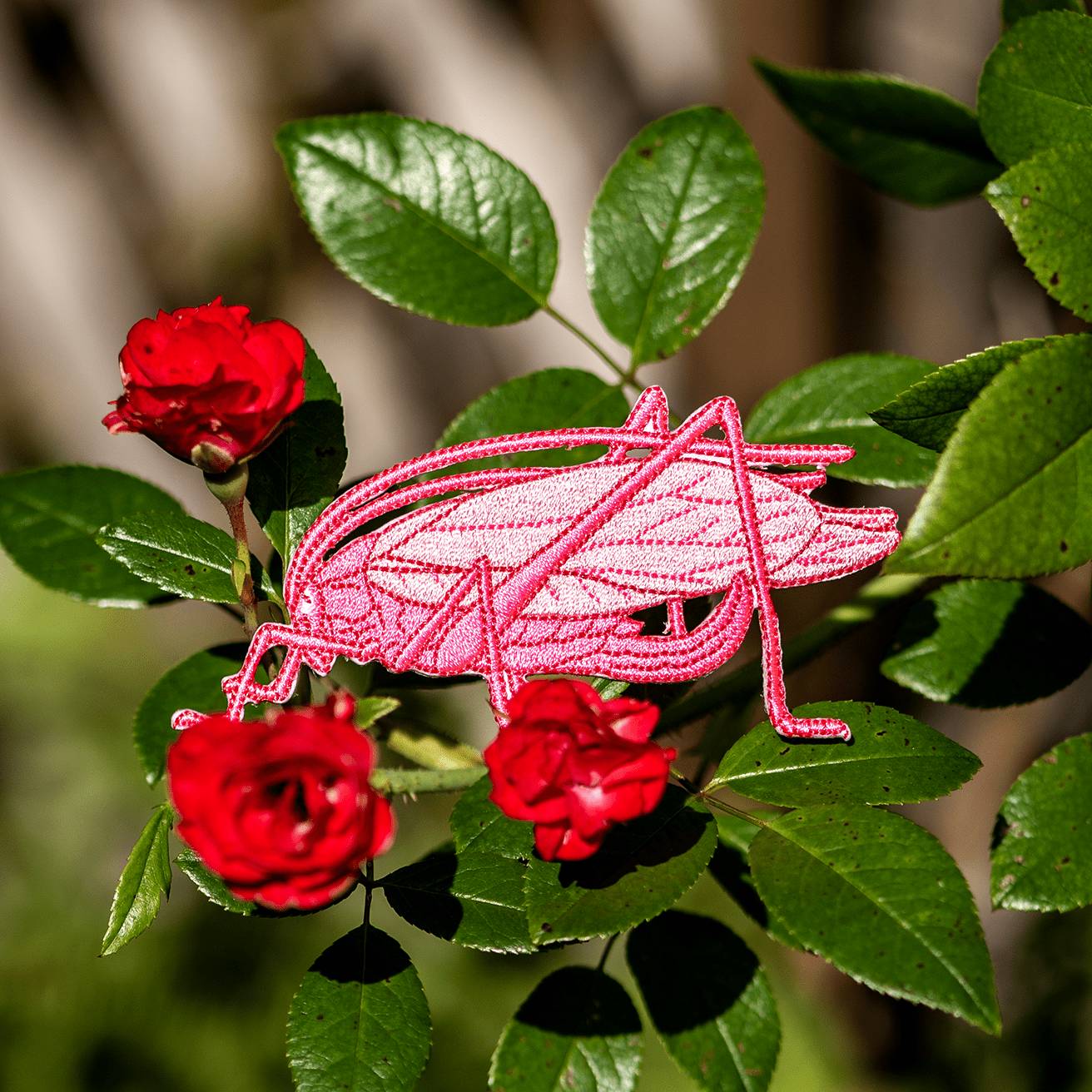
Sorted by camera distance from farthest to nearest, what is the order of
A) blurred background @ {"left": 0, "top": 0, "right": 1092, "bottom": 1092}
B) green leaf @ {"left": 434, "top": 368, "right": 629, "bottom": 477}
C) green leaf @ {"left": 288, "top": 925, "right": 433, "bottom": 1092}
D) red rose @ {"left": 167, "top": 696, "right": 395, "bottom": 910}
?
1. blurred background @ {"left": 0, "top": 0, "right": 1092, "bottom": 1092}
2. green leaf @ {"left": 434, "top": 368, "right": 629, "bottom": 477}
3. green leaf @ {"left": 288, "top": 925, "right": 433, "bottom": 1092}
4. red rose @ {"left": 167, "top": 696, "right": 395, "bottom": 910}

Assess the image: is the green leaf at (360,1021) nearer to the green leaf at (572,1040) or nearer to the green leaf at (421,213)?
the green leaf at (572,1040)

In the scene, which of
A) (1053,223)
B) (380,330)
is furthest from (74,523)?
(380,330)

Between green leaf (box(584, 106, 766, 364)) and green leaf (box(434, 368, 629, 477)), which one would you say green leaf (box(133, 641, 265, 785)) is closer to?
green leaf (box(434, 368, 629, 477))

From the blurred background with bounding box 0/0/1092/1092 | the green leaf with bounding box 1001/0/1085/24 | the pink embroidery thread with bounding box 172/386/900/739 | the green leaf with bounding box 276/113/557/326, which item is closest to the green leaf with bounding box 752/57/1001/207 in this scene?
the green leaf with bounding box 1001/0/1085/24

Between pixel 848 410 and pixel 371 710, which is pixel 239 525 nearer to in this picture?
pixel 371 710

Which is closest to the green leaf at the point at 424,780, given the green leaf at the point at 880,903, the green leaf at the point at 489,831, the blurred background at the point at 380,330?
the green leaf at the point at 489,831

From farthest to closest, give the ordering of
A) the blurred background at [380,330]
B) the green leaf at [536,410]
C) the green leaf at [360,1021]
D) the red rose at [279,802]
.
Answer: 1. the blurred background at [380,330]
2. the green leaf at [536,410]
3. the green leaf at [360,1021]
4. the red rose at [279,802]
